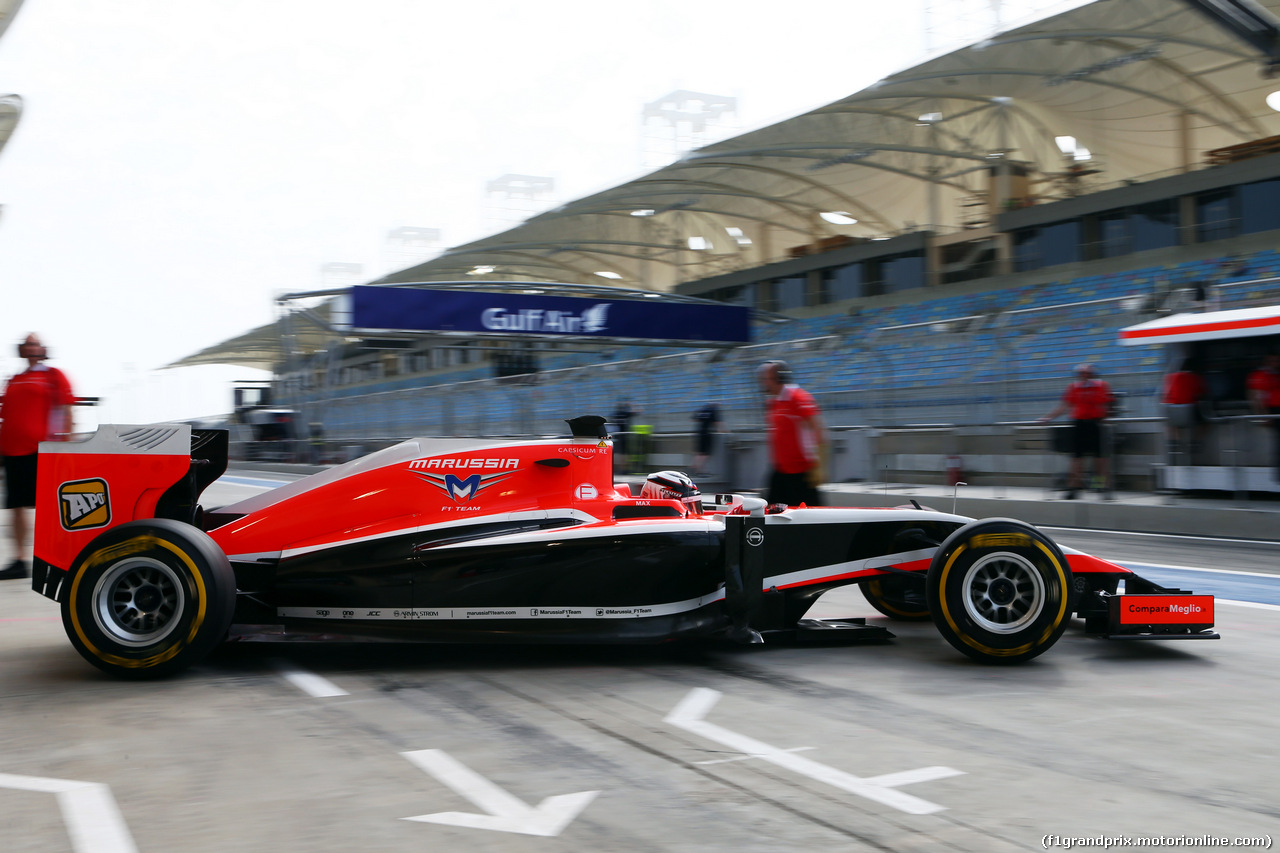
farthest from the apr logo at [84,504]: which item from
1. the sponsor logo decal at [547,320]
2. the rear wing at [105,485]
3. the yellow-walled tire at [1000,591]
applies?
the sponsor logo decal at [547,320]

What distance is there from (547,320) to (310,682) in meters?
21.8

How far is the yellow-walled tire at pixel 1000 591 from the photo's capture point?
15.5 ft

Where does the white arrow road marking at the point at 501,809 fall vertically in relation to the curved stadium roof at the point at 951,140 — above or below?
below

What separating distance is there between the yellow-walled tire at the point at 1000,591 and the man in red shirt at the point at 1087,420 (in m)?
7.76

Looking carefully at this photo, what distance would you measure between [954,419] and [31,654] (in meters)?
11.5

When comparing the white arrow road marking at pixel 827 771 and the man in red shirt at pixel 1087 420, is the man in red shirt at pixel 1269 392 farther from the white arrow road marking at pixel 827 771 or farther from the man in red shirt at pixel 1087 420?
the white arrow road marking at pixel 827 771

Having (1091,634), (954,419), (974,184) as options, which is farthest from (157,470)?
(974,184)

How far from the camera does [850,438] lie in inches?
615

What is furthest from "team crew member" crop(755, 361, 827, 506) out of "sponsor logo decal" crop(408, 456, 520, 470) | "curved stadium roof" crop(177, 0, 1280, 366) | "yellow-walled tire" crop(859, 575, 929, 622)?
"curved stadium roof" crop(177, 0, 1280, 366)

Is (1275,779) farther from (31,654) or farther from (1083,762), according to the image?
(31,654)

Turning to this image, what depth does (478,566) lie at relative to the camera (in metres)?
4.82

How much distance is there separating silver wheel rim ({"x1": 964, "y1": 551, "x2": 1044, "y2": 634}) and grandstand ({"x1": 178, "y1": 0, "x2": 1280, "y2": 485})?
8.06 m

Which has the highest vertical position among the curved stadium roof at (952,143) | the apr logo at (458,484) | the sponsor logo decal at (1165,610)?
the curved stadium roof at (952,143)

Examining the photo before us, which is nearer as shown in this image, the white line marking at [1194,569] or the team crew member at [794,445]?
the team crew member at [794,445]
